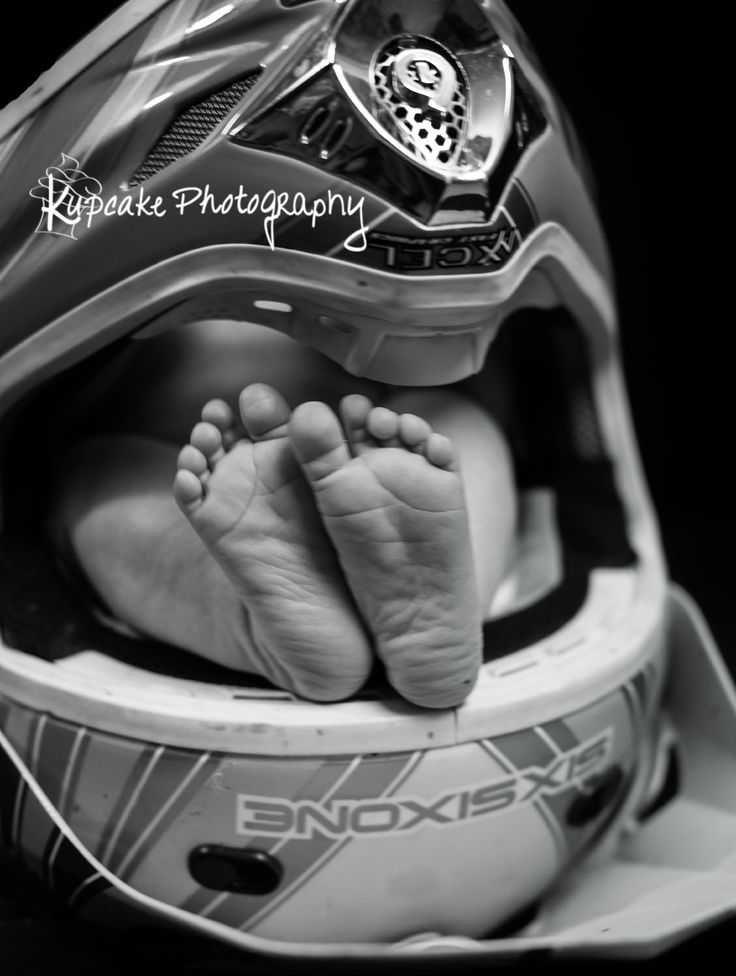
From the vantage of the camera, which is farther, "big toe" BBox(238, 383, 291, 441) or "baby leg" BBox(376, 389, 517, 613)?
"baby leg" BBox(376, 389, 517, 613)

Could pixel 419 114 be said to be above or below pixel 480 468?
above

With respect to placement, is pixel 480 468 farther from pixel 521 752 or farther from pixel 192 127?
pixel 192 127

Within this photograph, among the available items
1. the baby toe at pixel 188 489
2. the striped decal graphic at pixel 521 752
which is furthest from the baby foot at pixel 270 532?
the striped decal graphic at pixel 521 752

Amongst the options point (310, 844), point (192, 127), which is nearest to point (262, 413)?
point (192, 127)

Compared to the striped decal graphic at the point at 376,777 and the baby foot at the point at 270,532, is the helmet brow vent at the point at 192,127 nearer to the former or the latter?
the baby foot at the point at 270,532

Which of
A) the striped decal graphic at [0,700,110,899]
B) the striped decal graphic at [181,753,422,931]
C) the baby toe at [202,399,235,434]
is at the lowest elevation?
the striped decal graphic at [181,753,422,931]

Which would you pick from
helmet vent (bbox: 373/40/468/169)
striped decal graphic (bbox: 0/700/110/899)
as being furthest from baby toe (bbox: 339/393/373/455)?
striped decal graphic (bbox: 0/700/110/899)

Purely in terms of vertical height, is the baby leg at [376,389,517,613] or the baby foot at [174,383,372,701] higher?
the baby foot at [174,383,372,701]

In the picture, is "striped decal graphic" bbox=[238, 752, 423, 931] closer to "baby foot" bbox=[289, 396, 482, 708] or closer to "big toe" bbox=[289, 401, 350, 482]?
"baby foot" bbox=[289, 396, 482, 708]

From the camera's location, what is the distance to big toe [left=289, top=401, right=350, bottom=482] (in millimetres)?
603

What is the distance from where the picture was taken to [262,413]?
0.64 metres

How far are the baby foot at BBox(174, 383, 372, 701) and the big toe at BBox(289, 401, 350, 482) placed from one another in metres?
0.04

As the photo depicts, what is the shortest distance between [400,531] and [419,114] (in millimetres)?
273

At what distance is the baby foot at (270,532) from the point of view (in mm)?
634
